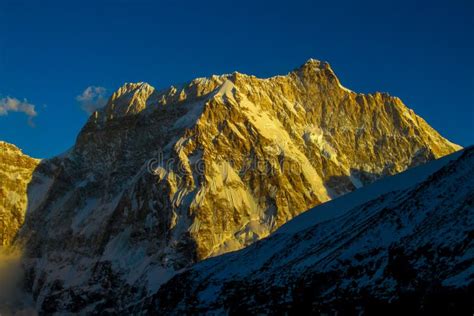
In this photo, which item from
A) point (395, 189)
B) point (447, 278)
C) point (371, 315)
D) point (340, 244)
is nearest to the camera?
point (447, 278)

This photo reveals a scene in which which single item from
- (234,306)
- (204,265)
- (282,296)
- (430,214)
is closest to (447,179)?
(430,214)

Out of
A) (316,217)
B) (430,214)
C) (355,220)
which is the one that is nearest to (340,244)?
(355,220)

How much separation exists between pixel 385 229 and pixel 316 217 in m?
28.1

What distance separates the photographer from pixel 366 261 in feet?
316

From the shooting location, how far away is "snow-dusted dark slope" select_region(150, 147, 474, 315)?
3273 inches

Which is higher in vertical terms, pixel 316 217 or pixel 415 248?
pixel 316 217

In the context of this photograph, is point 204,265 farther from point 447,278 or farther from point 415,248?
point 447,278

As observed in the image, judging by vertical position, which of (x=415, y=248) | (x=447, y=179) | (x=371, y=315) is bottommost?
(x=371, y=315)

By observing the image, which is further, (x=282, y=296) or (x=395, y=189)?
(x=395, y=189)

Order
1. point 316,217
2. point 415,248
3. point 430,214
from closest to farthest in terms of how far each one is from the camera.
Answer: point 415,248
point 430,214
point 316,217

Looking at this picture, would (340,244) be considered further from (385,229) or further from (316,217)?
(316,217)

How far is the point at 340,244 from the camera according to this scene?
350ft

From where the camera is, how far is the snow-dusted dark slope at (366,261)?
83.1 meters

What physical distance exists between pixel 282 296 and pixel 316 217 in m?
28.4
